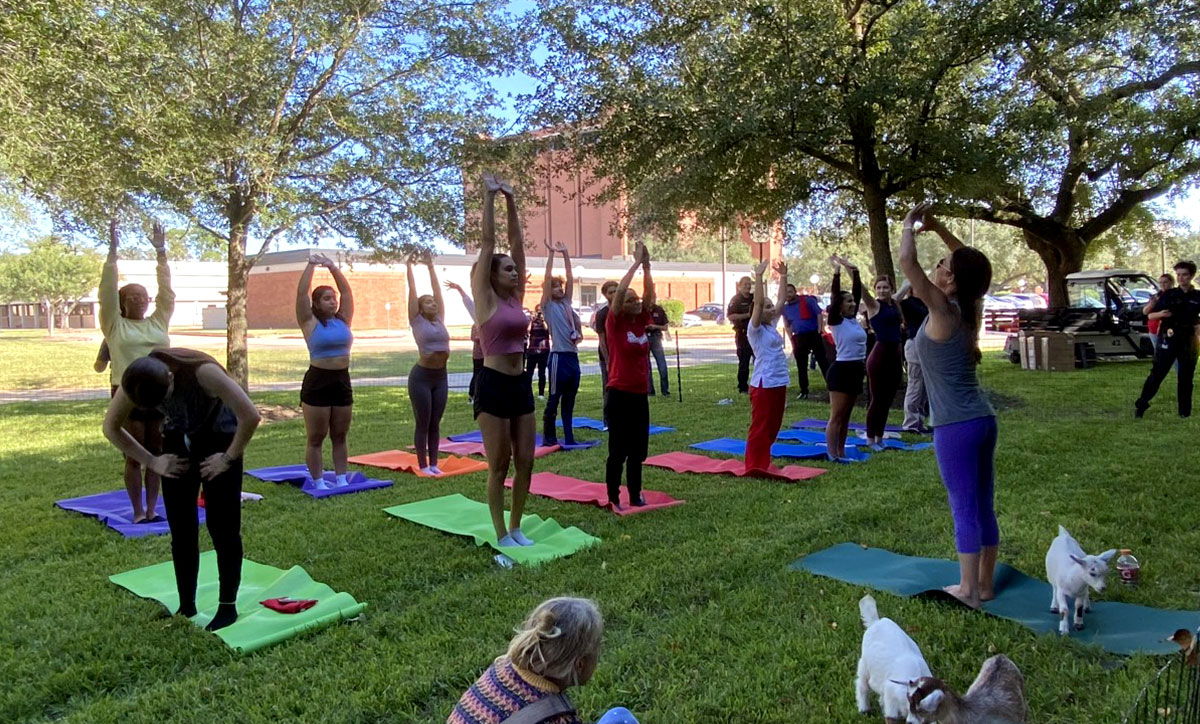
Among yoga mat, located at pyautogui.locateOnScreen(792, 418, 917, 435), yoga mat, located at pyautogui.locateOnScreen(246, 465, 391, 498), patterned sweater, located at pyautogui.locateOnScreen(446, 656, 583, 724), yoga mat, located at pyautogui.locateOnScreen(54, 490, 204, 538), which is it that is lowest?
yoga mat, located at pyautogui.locateOnScreen(54, 490, 204, 538)

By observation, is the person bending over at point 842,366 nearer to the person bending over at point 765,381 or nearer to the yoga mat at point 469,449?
the person bending over at point 765,381

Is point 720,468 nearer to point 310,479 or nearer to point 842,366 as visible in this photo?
point 842,366

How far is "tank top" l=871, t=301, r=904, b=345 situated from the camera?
730 centimetres

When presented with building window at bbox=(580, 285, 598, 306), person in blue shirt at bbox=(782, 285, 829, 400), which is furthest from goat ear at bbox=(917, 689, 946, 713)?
building window at bbox=(580, 285, 598, 306)

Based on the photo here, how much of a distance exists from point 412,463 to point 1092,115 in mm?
10510

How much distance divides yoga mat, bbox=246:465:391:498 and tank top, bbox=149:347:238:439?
2.93m

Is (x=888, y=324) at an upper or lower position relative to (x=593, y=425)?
upper

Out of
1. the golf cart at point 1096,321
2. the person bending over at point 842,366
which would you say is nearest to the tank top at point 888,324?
the person bending over at point 842,366

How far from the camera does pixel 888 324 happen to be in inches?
288

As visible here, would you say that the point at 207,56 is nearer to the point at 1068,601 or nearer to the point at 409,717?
the point at 409,717

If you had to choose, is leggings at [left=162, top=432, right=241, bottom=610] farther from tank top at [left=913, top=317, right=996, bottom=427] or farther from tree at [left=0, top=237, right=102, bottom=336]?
tree at [left=0, top=237, right=102, bottom=336]

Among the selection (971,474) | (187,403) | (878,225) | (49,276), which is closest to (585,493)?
(971,474)

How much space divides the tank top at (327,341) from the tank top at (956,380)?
4507mm

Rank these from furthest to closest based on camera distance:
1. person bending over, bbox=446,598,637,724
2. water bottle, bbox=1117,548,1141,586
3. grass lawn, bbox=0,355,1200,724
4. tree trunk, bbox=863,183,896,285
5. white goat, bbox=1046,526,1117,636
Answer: tree trunk, bbox=863,183,896,285
water bottle, bbox=1117,548,1141,586
white goat, bbox=1046,526,1117,636
grass lawn, bbox=0,355,1200,724
person bending over, bbox=446,598,637,724
